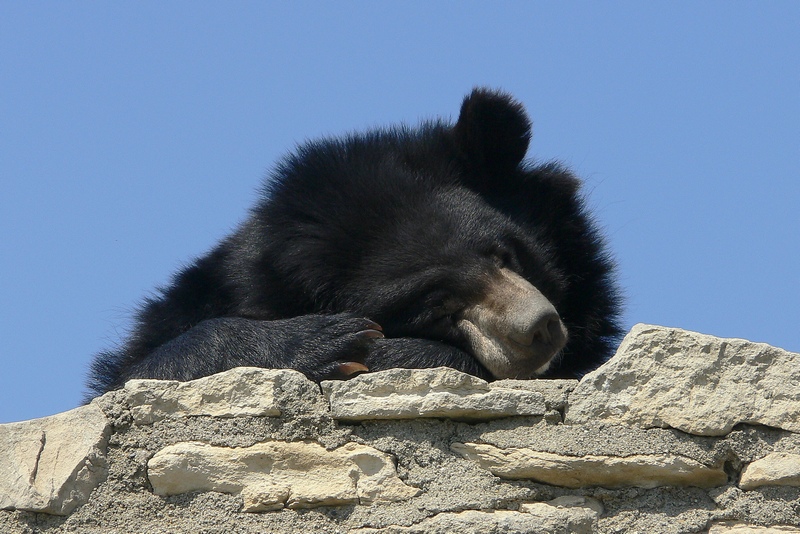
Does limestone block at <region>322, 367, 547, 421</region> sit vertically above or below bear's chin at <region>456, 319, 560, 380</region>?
below

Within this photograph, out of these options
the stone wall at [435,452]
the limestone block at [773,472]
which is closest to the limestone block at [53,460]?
the stone wall at [435,452]

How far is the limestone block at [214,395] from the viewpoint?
3.48 metres

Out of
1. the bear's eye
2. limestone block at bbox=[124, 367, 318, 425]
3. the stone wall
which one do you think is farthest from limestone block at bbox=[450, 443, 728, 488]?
the bear's eye

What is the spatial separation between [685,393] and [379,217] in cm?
214

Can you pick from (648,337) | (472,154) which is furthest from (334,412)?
(472,154)

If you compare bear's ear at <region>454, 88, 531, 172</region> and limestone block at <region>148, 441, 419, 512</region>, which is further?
bear's ear at <region>454, 88, 531, 172</region>

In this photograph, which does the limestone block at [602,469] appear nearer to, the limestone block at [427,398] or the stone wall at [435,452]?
the stone wall at [435,452]

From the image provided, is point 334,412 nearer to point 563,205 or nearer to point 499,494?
point 499,494

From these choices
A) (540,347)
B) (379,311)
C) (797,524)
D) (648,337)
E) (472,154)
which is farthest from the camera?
(472,154)

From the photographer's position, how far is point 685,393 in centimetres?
336

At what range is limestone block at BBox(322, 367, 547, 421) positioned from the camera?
340 centimetres

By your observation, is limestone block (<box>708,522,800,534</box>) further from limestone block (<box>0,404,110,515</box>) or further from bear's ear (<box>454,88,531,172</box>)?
bear's ear (<box>454,88,531,172</box>)

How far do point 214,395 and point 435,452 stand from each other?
27.6 inches

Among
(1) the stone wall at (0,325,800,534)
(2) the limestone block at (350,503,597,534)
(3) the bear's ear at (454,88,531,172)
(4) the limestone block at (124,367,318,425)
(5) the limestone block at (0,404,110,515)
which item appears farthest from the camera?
(3) the bear's ear at (454,88,531,172)
